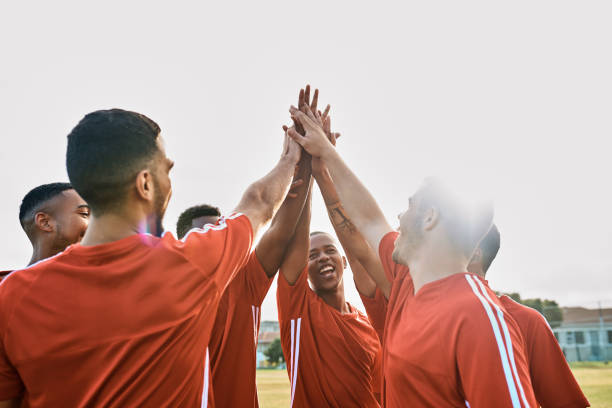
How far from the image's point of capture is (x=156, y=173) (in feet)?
8.51

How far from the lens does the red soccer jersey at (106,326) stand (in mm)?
2174

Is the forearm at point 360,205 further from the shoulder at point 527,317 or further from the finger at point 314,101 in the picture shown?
the shoulder at point 527,317

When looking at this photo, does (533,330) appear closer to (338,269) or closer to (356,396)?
(356,396)

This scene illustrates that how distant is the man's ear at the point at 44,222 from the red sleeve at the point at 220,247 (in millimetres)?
2689

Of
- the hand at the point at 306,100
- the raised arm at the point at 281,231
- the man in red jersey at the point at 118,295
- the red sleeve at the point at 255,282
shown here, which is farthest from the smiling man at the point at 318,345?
the man in red jersey at the point at 118,295

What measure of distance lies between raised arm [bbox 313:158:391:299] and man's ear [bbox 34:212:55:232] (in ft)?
8.50

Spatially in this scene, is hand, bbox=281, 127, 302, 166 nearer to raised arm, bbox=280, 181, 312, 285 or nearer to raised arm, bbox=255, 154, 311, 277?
raised arm, bbox=255, 154, 311, 277

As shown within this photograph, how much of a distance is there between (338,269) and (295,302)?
3.21 feet

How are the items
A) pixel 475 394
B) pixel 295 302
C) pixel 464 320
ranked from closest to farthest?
pixel 475 394 < pixel 464 320 < pixel 295 302

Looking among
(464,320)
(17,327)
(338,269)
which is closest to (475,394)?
(464,320)

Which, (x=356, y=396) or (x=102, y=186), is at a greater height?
(x=102, y=186)

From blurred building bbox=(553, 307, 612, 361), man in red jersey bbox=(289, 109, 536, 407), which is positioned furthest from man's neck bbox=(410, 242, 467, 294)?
blurred building bbox=(553, 307, 612, 361)

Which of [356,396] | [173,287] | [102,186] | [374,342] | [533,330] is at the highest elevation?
[102,186]

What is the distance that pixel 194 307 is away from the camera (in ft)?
7.73
